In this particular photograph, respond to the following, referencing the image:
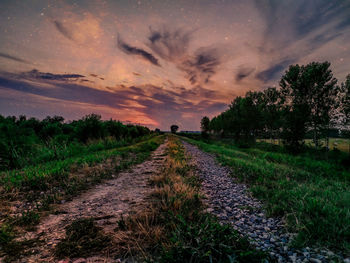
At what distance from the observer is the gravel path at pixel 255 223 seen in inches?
95.3

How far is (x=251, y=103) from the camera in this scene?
45219mm

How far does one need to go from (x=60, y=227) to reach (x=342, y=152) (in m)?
35.8

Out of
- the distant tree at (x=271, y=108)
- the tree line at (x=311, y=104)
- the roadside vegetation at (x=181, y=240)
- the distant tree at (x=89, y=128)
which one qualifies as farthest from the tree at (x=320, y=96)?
the distant tree at (x=89, y=128)

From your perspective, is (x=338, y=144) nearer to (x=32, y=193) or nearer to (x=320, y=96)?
(x=320, y=96)

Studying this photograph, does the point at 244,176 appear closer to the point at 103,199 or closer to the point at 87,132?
the point at 103,199

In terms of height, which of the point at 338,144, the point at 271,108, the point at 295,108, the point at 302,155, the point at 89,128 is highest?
the point at 271,108

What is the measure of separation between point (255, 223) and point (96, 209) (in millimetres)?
4470

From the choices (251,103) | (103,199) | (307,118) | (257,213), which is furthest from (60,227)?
(251,103)

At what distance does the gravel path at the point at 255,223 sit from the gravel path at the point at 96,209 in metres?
2.59

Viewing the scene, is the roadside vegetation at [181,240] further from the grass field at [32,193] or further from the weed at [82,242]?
the grass field at [32,193]

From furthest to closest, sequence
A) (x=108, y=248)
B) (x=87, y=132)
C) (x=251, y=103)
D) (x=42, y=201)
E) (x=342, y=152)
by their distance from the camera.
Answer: (x=251, y=103) < (x=342, y=152) < (x=87, y=132) < (x=42, y=201) < (x=108, y=248)

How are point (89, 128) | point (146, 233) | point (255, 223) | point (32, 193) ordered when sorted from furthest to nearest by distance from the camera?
point (89, 128)
point (32, 193)
point (255, 223)
point (146, 233)

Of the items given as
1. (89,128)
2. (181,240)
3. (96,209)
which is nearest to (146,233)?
(181,240)

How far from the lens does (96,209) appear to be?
429 centimetres
